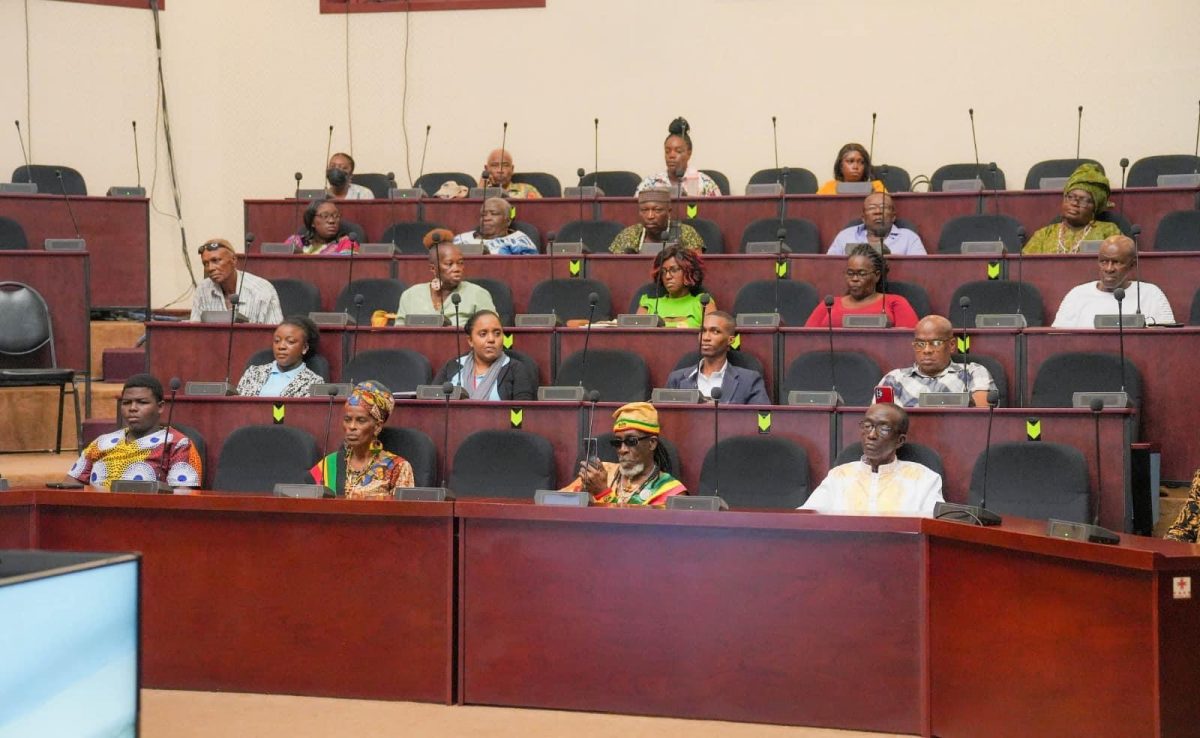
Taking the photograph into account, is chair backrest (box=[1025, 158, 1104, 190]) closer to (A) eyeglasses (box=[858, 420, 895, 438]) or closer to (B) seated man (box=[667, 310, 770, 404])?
(B) seated man (box=[667, 310, 770, 404])

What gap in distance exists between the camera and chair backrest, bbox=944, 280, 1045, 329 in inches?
246

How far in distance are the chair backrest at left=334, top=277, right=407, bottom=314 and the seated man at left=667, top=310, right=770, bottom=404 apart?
191cm

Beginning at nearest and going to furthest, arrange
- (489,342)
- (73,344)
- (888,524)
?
(888,524), (489,342), (73,344)

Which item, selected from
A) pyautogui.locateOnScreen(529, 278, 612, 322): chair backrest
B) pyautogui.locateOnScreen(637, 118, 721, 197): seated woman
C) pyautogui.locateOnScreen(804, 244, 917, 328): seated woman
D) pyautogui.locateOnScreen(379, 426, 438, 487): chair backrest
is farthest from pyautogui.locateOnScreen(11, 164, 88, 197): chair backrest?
pyautogui.locateOnScreen(804, 244, 917, 328): seated woman

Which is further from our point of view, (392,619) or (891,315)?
(891,315)

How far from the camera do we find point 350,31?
10.0 metres

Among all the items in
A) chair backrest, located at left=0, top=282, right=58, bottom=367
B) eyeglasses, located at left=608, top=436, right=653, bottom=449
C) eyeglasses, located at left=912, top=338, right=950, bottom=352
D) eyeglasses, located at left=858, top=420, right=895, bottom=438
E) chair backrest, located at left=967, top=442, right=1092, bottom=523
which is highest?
chair backrest, located at left=0, top=282, right=58, bottom=367

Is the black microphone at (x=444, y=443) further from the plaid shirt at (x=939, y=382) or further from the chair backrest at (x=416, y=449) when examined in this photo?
the plaid shirt at (x=939, y=382)

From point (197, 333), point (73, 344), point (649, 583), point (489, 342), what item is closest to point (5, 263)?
point (73, 344)

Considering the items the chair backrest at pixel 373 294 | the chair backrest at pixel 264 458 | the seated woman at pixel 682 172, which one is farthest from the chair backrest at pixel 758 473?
the seated woman at pixel 682 172

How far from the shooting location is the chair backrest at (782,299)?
6461mm

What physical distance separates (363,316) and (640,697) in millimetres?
3597

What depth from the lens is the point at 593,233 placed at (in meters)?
7.81

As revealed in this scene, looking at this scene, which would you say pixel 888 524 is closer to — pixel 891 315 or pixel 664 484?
pixel 664 484
